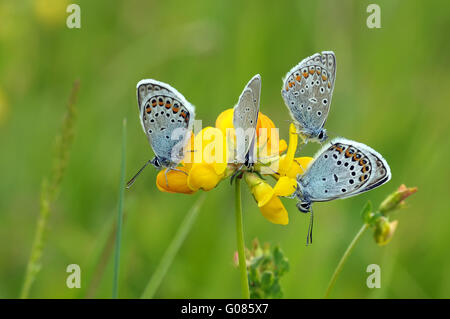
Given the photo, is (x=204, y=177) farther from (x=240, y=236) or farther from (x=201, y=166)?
(x=240, y=236)

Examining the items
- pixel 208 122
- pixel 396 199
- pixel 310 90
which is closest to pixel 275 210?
pixel 396 199

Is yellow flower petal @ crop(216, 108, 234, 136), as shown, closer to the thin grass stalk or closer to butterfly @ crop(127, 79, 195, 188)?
butterfly @ crop(127, 79, 195, 188)

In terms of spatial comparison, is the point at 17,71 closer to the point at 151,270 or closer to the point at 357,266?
the point at 151,270

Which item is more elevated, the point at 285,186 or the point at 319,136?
the point at 319,136

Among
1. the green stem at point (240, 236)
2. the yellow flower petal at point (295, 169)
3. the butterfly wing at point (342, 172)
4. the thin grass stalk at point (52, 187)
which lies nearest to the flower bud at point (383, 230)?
the butterfly wing at point (342, 172)

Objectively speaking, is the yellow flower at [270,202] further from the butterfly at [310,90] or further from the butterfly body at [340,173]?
the butterfly at [310,90]

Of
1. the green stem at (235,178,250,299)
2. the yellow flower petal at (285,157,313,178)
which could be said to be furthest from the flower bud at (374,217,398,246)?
the green stem at (235,178,250,299)
